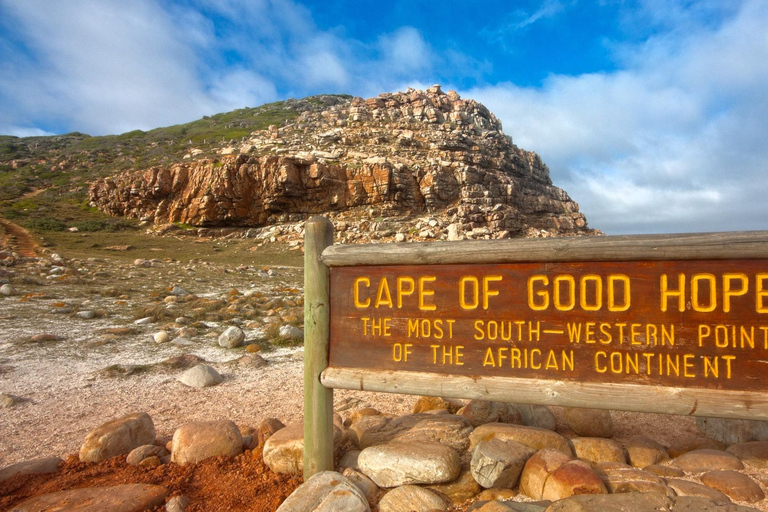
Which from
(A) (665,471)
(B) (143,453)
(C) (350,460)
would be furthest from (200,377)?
(A) (665,471)

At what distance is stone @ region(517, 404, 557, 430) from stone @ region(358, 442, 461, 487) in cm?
126

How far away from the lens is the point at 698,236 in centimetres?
244

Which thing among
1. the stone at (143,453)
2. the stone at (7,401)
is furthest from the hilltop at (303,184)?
the stone at (143,453)

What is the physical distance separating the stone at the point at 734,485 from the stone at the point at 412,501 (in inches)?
72.0

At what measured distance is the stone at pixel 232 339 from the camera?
7.36 meters

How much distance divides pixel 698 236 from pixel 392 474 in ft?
8.12

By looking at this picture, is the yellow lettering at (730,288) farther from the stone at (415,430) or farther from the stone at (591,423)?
the stone at (415,430)

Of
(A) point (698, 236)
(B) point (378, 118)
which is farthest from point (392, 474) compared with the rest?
(B) point (378, 118)

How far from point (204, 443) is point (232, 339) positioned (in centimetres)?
405

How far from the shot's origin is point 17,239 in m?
21.8

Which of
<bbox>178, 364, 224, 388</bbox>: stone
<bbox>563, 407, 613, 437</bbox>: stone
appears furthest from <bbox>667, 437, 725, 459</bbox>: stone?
<bbox>178, 364, 224, 388</bbox>: stone

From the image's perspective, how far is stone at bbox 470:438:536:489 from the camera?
9.31 ft

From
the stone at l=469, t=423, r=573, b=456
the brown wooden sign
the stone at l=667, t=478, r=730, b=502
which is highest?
the brown wooden sign

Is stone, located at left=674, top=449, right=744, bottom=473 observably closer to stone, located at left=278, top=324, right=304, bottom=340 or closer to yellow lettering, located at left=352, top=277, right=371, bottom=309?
yellow lettering, located at left=352, top=277, right=371, bottom=309
